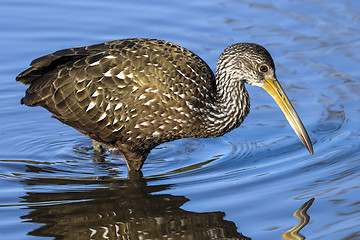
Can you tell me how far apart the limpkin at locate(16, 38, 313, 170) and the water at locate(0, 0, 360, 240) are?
0.59 m

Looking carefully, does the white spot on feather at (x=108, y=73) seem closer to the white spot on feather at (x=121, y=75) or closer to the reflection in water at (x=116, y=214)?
the white spot on feather at (x=121, y=75)

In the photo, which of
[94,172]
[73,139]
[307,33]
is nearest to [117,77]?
[94,172]

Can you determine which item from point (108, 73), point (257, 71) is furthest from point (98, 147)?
point (257, 71)

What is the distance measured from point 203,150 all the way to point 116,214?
210 centimetres

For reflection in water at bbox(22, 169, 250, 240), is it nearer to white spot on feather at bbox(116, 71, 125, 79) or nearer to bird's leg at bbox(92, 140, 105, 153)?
bird's leg at bbox(92, 140, 105, 153)

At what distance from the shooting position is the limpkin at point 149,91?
8391 millimetres

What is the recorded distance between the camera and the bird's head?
845 cm

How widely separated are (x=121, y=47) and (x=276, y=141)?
2490 mm

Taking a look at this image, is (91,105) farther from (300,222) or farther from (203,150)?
(300,222)

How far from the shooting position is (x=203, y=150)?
965cm

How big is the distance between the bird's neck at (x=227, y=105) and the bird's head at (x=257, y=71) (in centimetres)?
6

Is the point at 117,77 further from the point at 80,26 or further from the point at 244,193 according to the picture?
the point at 80,26

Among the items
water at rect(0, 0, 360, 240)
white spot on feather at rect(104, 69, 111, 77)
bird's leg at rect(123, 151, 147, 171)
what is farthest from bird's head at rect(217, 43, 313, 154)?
bird's leg at rect(123, 151, 147, 171)

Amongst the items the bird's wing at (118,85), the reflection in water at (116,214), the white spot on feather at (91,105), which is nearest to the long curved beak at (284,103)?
the bird's wing at (118,85)
